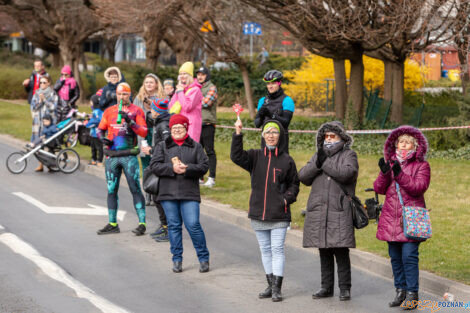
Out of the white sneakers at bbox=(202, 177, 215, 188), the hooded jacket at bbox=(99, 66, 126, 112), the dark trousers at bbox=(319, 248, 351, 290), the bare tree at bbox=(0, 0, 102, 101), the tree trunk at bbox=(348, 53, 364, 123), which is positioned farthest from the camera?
the bare tree at bbox=(0, 0, 102, 101)

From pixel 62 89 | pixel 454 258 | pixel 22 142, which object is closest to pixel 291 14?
pixel 62 89

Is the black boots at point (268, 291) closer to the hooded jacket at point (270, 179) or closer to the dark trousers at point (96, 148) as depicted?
the hooded jacket at point (270, 179)

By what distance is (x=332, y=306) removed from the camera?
7.52m

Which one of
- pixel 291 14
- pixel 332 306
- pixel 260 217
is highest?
pixel 291 14

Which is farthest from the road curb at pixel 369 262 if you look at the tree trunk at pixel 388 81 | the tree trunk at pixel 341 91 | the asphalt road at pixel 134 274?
the tree trunk at pixel 388 81

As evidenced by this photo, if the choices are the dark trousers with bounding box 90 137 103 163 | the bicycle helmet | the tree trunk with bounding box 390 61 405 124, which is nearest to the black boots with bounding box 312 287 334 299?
the bicycle helmet

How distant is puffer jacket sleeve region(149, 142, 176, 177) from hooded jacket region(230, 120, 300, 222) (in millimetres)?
1117

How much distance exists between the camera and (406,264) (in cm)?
741

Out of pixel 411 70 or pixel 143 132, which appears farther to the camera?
pixel 411 70

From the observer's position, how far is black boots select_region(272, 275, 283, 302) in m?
7.68

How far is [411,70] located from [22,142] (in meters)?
15.9

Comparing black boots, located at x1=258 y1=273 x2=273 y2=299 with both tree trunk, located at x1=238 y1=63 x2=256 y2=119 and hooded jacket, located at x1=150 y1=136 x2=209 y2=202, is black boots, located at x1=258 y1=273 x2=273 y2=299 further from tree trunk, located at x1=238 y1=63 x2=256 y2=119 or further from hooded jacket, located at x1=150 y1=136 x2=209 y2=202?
tree trunk, located at x1=238 y1=63 x2=256 y2=119

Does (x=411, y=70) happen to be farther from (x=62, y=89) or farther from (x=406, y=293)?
(x=406, y=293)

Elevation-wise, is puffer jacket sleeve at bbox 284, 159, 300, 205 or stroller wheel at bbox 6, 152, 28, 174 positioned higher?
puffer jacket sleeve at bbox 284, 159, 300, 205
